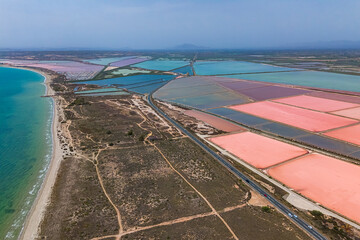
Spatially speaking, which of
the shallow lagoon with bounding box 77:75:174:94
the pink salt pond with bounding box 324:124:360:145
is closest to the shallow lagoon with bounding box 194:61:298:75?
the shallow lagoon with bounding box 77:75:174:94

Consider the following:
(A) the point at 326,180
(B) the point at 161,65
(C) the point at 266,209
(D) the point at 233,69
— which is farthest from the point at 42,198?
(B) the point at 161,65

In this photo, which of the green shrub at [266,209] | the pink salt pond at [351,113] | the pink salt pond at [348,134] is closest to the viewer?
the green shrub at [266,209]

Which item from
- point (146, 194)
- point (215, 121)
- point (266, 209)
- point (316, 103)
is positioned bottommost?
point (266, 209)

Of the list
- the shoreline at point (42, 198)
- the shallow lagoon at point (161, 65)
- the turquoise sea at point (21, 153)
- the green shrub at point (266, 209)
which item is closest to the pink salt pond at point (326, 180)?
the green shrub at point (266, 209)

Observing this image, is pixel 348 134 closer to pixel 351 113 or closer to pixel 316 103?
pixel 351 113

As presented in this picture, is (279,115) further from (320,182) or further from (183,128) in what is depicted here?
(320,182)

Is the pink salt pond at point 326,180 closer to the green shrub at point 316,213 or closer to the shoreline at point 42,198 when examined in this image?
the green shrub at point 316,213
